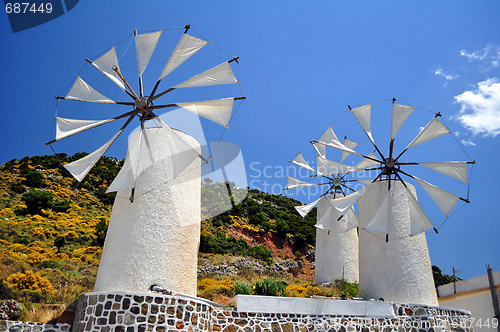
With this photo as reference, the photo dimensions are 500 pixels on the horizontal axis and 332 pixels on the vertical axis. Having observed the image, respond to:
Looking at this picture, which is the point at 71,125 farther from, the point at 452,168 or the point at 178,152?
the point at 452,168

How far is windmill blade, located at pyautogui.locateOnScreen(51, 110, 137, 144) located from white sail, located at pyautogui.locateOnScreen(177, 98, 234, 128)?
195 centimetres

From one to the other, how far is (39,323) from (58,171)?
23.7 metres

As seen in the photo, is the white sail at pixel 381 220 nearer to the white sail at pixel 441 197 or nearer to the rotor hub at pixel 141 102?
the white sail at pixel 441 197

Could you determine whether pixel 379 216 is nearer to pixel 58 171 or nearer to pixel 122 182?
pixel 122 182

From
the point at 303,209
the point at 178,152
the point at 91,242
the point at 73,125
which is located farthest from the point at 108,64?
the point at 91,242

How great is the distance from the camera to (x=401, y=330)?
32.5 feet

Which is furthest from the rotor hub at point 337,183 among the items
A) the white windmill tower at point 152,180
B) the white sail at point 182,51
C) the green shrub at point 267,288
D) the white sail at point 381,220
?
the white sail at point 182,51

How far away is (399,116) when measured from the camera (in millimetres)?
12406

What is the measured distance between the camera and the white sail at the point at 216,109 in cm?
918

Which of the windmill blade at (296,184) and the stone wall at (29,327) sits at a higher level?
the windmill blade at (296,184)

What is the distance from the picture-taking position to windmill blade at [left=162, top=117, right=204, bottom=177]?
910 centimetres

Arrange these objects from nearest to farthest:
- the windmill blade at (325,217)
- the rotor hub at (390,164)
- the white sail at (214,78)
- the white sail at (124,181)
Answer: the white sail at (124,181), the white sail at (214,78), the rotor hub at (390,164), the windmill blade at (325,217)

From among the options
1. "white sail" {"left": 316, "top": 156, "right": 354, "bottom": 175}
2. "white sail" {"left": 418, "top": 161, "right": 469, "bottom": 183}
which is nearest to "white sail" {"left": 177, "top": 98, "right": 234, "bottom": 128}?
"white sail" {"left": 316, "top": 156, "right": 354, "bottom": 175}

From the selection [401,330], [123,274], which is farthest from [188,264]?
[401,330]
